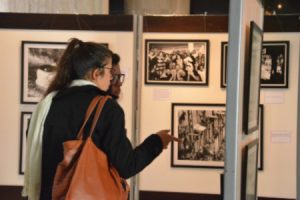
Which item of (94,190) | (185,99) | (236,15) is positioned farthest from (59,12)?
(236,15)

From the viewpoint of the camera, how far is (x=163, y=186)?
337 centimetres

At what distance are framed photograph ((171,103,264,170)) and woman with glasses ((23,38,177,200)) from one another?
4.77 feet

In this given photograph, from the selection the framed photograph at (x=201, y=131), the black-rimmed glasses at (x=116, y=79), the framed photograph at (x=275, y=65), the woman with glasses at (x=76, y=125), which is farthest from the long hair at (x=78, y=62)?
the framed photograph at (x=275, y=65)

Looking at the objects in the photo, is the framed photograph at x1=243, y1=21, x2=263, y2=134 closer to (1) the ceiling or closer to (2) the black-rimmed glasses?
(2) the black-rimmed glasses

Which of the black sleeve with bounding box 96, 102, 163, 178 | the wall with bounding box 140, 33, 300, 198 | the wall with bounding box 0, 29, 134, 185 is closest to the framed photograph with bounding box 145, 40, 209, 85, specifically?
the wall with bounding box 140, 33, 300, 198

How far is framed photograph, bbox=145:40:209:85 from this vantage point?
328cm

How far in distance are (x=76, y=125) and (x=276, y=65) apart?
1892 mm

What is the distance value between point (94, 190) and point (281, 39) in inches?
78.6

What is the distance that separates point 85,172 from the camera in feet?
5.43

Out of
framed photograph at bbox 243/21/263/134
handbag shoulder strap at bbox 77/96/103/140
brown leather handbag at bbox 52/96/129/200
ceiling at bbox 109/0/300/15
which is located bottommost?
brown leather handbag at bbox 52/96/129/200

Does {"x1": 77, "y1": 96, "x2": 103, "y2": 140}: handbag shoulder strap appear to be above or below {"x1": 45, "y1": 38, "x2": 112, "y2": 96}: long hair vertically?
below

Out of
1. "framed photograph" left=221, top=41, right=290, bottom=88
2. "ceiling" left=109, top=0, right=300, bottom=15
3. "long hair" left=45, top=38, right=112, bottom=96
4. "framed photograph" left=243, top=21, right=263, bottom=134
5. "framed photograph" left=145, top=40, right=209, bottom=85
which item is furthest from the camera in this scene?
"ceiling" left=109, top=0, right=300, bottom=15

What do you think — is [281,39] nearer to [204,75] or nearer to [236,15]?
[204,75]

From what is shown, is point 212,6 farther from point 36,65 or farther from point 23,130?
point 23,130
